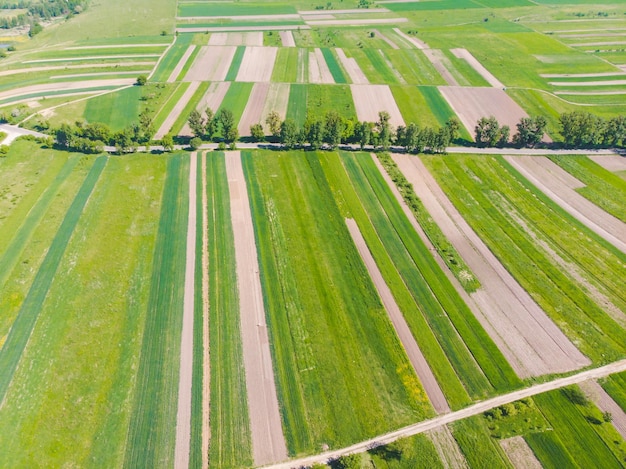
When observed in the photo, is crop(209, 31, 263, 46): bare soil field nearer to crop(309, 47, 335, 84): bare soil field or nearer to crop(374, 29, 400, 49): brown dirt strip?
crop(309, 47, 335, 84): bare soil field

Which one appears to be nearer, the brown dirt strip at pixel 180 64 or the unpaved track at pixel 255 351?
the unpaved track at pixel 255 351

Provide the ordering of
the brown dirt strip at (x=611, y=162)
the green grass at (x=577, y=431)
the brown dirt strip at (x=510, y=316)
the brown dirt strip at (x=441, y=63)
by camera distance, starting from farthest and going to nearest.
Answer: the brown dirt strip at (x=441, y=63) < the brown dirt strip at (x=611, y=162) < the brown dirt strip at (x=510, y=316) < the green grass at (x=577, y=431)

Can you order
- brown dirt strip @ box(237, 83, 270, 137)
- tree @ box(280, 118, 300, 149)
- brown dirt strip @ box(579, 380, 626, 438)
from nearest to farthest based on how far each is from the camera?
1. brown dirt strip @ box(579, 380, 626, 438)
2. tree @ box(280, 118, 300, 149)
3. brown dirt strip @ box(237, 83, 270, 137)

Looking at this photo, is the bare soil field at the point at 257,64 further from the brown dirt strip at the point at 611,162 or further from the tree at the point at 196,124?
the brown dirt strip at the point at 611,162

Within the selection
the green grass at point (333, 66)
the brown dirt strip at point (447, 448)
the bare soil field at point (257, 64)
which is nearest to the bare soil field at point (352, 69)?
the green grass at point (333, 66)

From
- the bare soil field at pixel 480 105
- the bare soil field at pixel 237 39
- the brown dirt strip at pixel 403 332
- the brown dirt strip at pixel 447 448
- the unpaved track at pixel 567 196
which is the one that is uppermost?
the bare soil field at pixel 237 39

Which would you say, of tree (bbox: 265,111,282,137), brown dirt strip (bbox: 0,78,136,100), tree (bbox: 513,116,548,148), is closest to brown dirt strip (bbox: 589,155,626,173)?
tree (bbox: 513,116,548,148)
